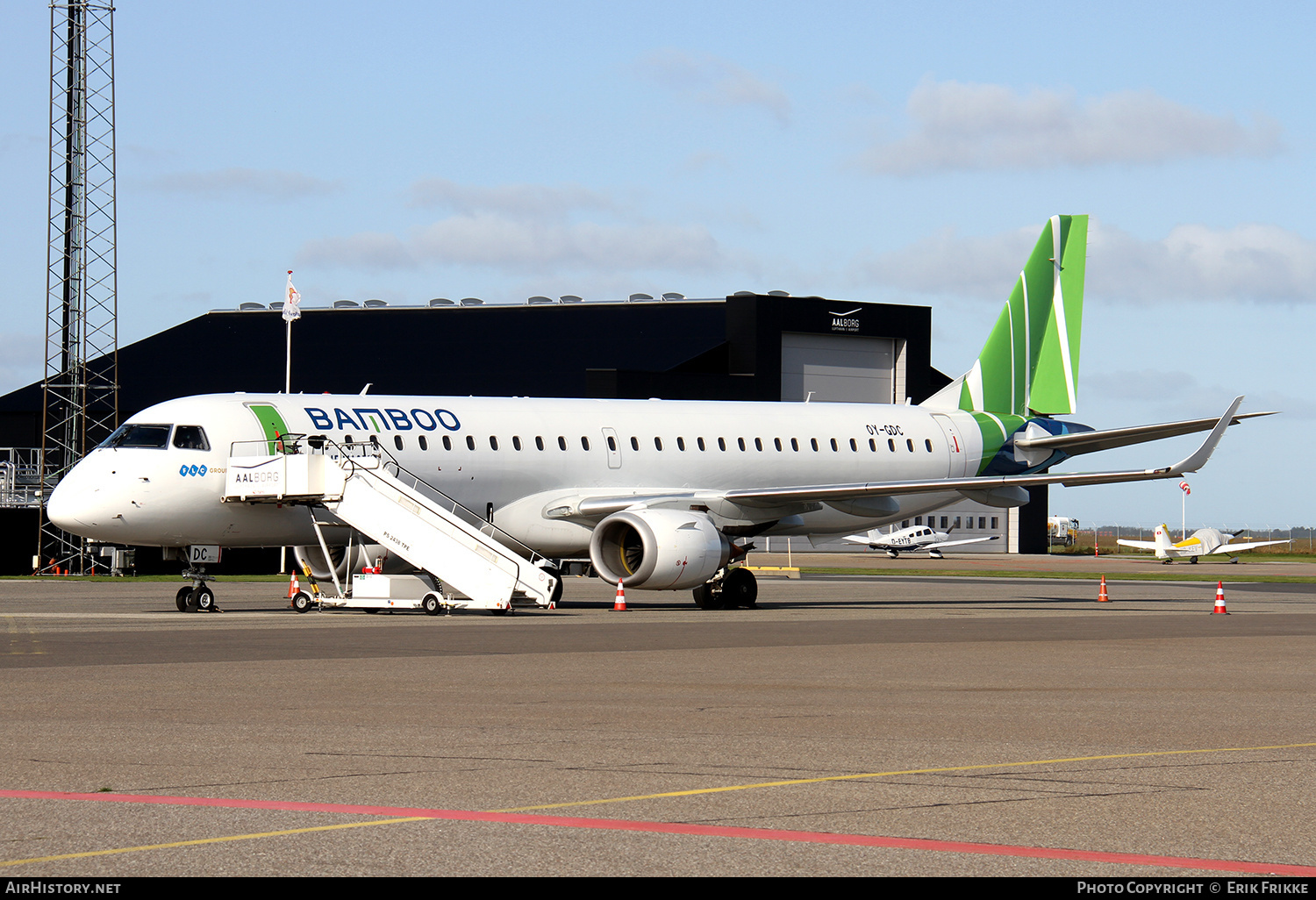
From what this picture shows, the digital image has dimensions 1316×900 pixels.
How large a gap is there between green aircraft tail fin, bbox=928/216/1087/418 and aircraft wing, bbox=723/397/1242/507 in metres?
6.46

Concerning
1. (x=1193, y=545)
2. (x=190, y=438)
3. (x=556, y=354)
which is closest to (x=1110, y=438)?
(x=190, y=438)

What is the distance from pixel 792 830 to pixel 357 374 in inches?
2743

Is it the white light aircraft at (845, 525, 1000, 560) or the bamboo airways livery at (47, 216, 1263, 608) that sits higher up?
the bamboo airways livery at (47, 216, 1263, 608)

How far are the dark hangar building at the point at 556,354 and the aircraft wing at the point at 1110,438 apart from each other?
105 feet

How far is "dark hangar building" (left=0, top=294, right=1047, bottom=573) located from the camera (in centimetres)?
7369

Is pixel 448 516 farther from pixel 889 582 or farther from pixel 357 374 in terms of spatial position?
pixel 357 374

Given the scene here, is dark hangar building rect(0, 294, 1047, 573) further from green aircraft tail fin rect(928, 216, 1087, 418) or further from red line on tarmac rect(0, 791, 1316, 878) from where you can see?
red line on tarmac rect(0, 791, 1316, 878)

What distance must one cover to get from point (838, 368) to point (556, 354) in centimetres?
1445

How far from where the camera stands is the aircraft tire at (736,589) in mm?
32375

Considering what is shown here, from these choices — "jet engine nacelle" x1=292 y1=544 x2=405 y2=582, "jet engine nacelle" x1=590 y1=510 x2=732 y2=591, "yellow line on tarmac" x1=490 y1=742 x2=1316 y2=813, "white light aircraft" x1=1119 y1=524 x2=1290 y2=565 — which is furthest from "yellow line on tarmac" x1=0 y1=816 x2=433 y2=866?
"white light aircraft" x1=1119 y1=524 x2=1290 y2=565

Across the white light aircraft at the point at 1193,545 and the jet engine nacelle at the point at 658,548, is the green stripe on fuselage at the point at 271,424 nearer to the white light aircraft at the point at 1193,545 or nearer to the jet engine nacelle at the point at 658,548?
the jet engine nacelle at the point at 658,548

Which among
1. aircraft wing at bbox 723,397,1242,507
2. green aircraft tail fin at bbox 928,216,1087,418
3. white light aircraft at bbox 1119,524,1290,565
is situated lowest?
white light aircraft at bbox 1119,524,1290,565

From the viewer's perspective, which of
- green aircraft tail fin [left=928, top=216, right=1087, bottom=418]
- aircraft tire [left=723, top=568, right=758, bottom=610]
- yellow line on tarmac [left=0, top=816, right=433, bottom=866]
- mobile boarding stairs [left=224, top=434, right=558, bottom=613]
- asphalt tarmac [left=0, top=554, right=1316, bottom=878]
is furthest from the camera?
green aircraft tail fin [left=928, top=216, right=1087, bottom=418]

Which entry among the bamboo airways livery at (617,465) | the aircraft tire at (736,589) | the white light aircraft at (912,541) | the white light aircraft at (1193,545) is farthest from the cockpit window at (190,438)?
the white light aircraft at (1193,545)
